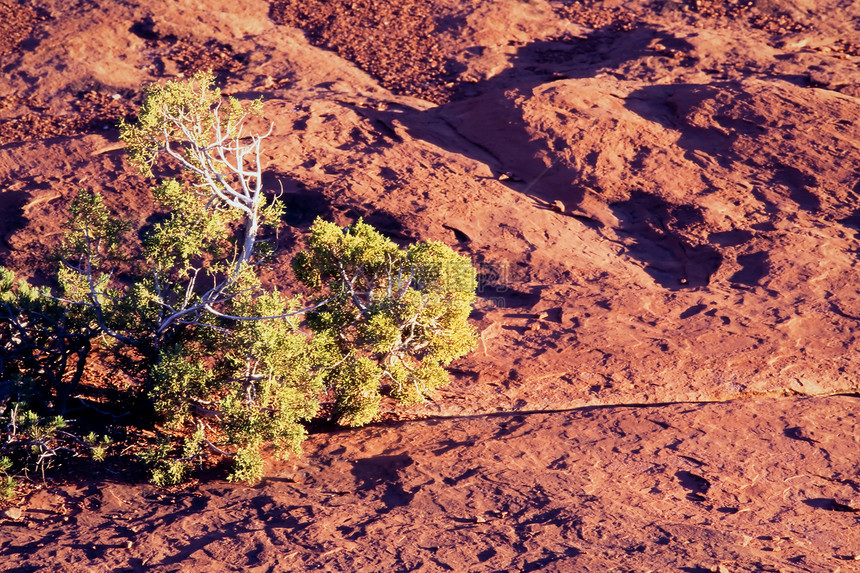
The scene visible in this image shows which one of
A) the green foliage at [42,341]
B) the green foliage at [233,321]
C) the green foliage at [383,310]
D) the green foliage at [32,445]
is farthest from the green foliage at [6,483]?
the green foliage at [383,310]

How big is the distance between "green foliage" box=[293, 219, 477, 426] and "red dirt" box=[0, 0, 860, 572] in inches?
28.2

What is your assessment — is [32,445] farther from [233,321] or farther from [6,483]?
[233,321]

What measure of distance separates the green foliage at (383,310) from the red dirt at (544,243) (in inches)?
28.2

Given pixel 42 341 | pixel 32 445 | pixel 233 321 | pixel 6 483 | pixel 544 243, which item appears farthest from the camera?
pixel 544 243

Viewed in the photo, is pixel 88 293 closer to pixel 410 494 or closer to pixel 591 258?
pixel 410 494

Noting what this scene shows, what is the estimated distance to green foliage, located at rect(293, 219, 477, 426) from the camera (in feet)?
23.3

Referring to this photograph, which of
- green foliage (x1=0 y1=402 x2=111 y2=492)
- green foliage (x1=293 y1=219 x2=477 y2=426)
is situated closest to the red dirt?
green foliage (x1=0 y1=402 x2=111 y2=492)

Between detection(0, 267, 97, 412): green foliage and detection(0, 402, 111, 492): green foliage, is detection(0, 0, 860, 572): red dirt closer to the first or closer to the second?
detection(0, 402, 111, 492): green foliage

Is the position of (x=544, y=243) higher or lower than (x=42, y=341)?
higher

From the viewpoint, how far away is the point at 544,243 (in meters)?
10.5

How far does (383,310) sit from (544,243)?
13.6 feet

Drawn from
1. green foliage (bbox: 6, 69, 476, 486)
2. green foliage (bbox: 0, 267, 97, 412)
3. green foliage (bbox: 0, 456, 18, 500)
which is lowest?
green foliage (bbox: 0, 456, 18, 500)

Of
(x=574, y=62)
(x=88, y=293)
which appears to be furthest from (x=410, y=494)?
(x=574, y=62)

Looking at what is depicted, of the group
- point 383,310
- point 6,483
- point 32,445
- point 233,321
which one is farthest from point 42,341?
point 383,310
